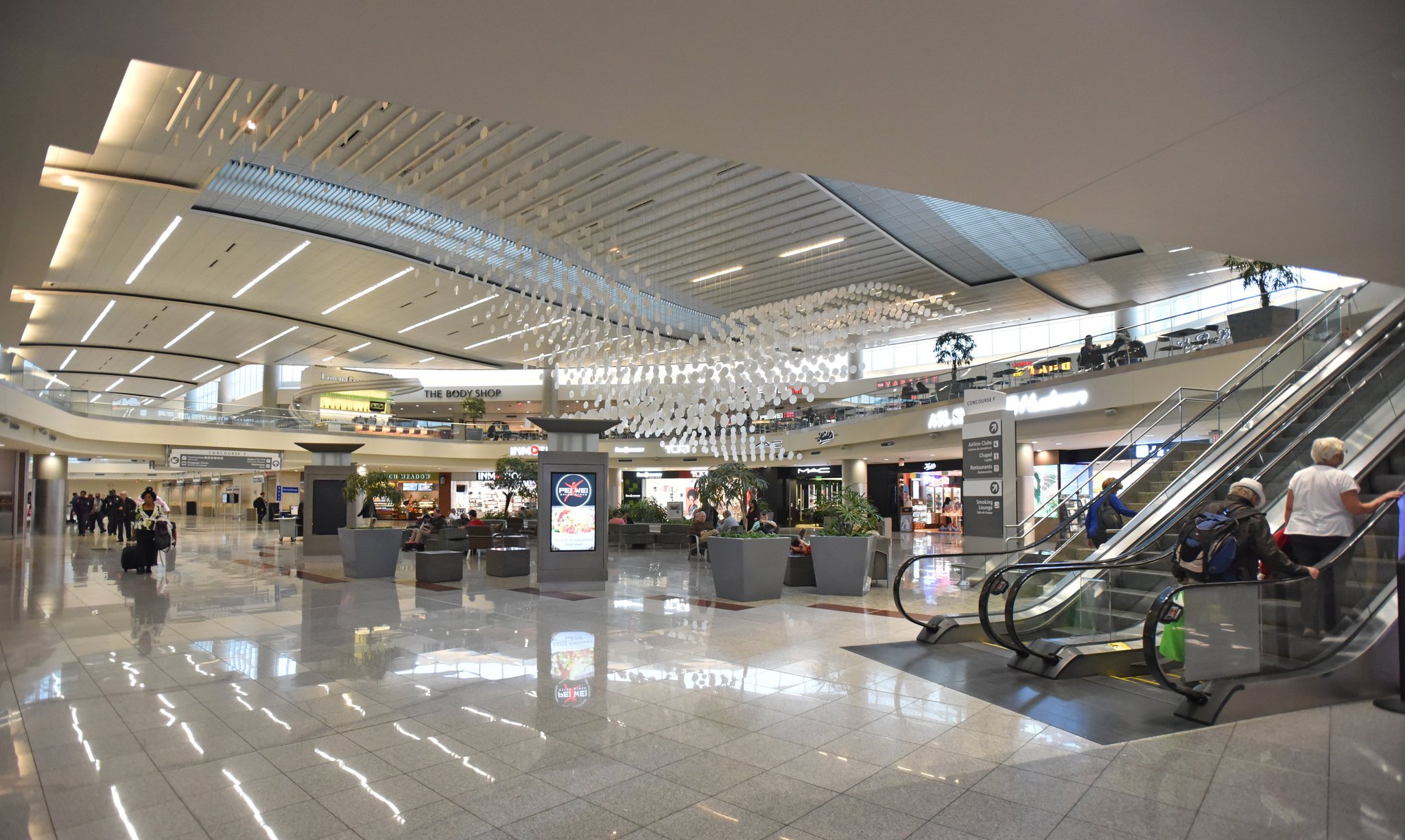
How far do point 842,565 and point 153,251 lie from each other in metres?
15.3

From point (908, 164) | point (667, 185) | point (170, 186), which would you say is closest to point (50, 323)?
point (170, 186)

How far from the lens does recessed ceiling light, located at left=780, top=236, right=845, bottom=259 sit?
1555 cm

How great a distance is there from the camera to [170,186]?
11.5 metres

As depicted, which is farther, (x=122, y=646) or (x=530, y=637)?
(x=530, y=637)

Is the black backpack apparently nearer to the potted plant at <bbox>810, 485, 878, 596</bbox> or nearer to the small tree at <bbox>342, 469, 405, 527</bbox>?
the potted plant at <bbox>810, 485, 878, 596</bbox>

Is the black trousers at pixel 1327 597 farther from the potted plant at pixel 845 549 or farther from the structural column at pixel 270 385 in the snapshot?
the structural column at pixel 270 385

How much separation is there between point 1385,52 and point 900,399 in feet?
65.2

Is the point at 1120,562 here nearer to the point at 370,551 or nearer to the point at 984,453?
the point at 984,453

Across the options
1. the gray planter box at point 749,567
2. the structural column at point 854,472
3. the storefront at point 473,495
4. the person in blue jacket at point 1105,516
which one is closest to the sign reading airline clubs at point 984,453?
the person in blue jacket at point 1105,516

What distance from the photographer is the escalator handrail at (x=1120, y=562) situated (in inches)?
237

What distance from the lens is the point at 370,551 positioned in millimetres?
12930

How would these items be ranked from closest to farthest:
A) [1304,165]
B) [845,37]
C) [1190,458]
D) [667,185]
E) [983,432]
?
1. [845,37]
2. [1304,165]
3. [1190,458]
4. [983,432]
5. [667,185]

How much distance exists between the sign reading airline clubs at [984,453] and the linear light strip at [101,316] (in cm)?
2059

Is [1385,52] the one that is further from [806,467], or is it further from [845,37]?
[806,467]
